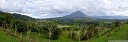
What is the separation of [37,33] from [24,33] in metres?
10.4

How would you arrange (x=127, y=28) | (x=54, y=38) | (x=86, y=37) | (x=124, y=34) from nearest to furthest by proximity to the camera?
1. (x=124, y=34)
2. (x=127, y=28)
3. (x=54, y=38)
4. (x=86, y=37)

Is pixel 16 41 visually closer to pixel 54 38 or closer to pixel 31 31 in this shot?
pixel 54 38

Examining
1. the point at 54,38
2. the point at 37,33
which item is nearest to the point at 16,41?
the point at 54,38

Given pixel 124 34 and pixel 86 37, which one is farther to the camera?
pixel 86 37

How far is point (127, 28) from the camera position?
434ft

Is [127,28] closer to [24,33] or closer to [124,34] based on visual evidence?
[124,34]

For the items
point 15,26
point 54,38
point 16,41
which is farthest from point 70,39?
point 16,41

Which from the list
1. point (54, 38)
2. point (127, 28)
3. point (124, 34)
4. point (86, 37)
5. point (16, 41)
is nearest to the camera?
point (16, 41)

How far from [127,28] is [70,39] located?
34979 mm

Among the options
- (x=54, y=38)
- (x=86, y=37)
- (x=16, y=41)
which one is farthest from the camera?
(x=86, y=37)

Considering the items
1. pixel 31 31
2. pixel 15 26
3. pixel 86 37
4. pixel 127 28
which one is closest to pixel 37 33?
pixel 31 31

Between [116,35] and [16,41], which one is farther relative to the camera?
[116,35]

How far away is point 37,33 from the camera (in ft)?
516

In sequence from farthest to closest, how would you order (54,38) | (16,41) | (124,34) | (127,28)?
(54,38) → (127,28) → (124,34) → (16,41)
